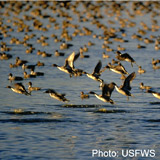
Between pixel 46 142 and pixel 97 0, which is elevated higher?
pixel 97 0

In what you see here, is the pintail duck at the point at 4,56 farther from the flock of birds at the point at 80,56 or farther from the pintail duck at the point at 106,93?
the pintail duck at the point at 106,93

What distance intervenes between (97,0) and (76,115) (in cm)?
8904

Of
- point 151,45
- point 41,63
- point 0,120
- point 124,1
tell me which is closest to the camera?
point 0,120

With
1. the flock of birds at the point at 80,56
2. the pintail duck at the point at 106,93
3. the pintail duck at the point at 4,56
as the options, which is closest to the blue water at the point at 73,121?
the flock of birds at the point at 80,56

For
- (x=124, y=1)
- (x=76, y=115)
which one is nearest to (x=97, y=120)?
(x=76, y=115)

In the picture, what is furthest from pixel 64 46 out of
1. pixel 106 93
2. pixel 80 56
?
pixel 106 93

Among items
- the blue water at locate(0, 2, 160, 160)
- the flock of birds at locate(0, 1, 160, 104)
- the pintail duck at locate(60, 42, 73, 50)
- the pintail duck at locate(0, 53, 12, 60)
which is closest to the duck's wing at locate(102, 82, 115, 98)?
the flock of birds at locate(0, 1, 160, 104)

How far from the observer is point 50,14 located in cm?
10131

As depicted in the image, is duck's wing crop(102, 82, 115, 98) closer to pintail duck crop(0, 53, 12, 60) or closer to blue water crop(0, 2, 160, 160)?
blue water crop(0, 2, 160, 160)

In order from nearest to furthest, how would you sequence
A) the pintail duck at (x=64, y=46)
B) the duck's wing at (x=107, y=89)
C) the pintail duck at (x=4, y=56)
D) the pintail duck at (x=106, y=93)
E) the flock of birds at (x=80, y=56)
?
1. the duck's wing at (x=107, y=89)
2. the pintail duck at (x=106, y=93)
3. the flock of birds at (x=80, y=56)
4. the pintail duck at (x=4, y=56)
5. the pintail duck at (x=64, y=46)

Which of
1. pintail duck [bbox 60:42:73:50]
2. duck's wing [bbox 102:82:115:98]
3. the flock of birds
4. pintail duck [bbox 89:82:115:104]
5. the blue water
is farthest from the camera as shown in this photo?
pintail duck [bbox 60:42:73:50]

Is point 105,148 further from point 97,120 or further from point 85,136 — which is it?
point 97,120

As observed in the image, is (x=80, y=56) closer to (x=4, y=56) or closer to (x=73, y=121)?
(x=4, y=56)

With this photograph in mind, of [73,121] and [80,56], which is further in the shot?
[80,56]
